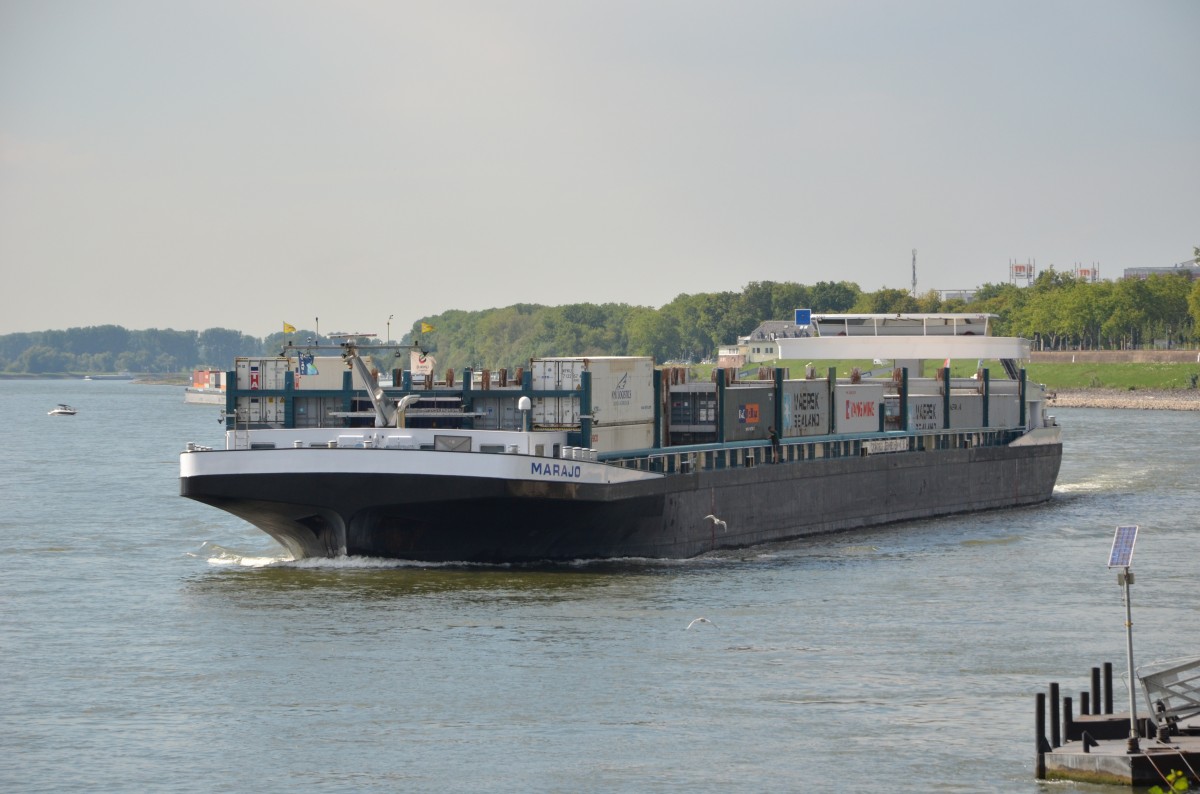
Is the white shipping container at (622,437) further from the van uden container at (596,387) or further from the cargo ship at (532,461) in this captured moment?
the van uden container at (596,387)

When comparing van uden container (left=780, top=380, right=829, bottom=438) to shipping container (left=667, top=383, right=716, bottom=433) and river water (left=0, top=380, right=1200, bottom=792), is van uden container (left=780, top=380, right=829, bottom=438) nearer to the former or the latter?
shipping container (left=667, top=383, right=716, bottom=433)

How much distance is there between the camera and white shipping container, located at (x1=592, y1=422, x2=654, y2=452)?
149 feet

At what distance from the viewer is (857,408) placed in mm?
60344

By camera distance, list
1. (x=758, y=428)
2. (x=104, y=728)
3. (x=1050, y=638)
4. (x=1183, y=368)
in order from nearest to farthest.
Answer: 1. (x=104, y=728)
2. (x=1050, y=638)
3. (x=758, y=428)
4. (x=1183, y=368)

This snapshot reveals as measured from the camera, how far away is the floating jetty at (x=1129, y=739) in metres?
23.2

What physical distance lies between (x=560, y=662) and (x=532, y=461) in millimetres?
9642

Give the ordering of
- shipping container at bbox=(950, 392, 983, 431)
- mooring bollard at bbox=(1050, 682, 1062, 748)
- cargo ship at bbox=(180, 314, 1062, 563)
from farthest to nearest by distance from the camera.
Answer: shipping container at bbox=(950, 392, 983, 431), cargo ship at bbox=(180, 314, 1062, 563), mooring bollard at bbox=(1050, 682, 1062, 748)

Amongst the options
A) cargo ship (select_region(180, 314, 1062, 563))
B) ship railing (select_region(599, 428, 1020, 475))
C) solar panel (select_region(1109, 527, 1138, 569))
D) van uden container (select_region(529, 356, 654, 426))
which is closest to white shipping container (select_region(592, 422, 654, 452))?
cargo ship (select_region(180, 314, 1062, 563))

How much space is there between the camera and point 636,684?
3038cm

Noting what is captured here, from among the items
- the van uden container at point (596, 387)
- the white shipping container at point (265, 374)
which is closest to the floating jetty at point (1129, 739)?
the van uden container at point (596, 387)

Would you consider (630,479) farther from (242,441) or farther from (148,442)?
(148,442)

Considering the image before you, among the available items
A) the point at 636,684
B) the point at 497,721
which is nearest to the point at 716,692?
the point at 636,684

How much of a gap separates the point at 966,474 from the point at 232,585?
110 ft

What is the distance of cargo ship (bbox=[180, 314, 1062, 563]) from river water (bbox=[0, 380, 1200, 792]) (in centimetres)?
104
